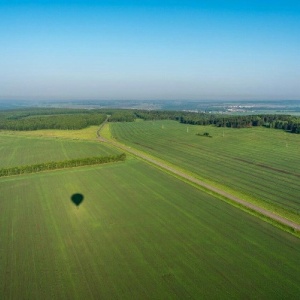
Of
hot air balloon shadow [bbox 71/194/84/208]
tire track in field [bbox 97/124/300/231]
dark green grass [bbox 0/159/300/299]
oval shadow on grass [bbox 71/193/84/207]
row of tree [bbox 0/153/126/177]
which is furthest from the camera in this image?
row of tree [bbox 0/153/126/177]

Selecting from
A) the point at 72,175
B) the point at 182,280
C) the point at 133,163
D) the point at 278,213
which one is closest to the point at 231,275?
the point at 182,280

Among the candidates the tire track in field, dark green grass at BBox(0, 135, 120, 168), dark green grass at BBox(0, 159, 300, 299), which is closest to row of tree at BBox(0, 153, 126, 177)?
the tire track in field

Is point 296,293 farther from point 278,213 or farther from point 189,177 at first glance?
point 189,177

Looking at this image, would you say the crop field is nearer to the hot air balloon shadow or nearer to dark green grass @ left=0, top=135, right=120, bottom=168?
dark green grass @ left=0, top=135, right=120, bottom=168

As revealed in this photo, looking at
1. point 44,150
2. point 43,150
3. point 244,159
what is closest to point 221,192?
point 244,159

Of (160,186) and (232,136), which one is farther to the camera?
(232,136)

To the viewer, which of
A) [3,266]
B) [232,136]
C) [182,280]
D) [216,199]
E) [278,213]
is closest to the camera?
[182,280]

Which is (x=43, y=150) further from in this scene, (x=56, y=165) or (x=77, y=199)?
(x=77, y=199)
